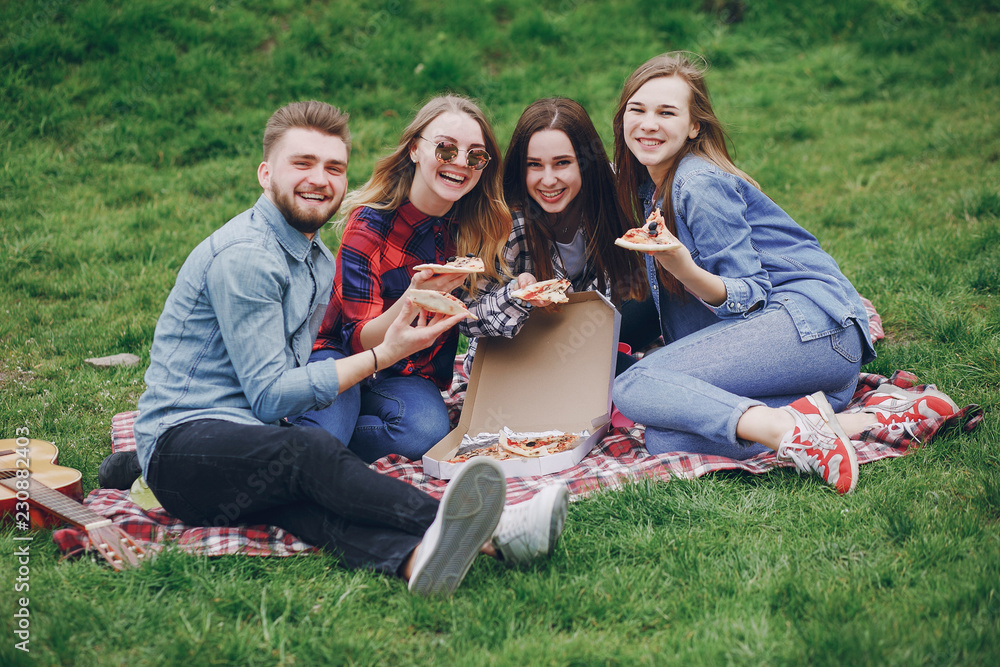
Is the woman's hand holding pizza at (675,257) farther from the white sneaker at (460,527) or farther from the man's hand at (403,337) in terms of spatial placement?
the white sneaker at (460,527)

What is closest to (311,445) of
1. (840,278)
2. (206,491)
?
(206,491)

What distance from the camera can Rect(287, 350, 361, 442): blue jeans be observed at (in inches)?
135

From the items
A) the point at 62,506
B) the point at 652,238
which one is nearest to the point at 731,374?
the point at 652,238

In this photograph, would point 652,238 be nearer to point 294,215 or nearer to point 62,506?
point 294,215

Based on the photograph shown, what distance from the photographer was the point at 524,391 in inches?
157

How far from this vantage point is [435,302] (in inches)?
124

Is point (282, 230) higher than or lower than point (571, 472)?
higher

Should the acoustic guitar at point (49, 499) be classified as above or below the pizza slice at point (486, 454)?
above

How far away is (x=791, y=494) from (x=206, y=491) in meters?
2.18

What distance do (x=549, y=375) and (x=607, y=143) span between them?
429 cm

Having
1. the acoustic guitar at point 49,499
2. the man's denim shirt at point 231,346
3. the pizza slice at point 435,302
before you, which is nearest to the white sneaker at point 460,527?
the man's denim shirt at point 231,346

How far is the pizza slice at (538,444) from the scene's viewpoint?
356cm

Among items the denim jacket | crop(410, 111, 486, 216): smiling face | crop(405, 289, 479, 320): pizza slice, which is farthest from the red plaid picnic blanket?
crop(410, 111, 486, 216): smiling face

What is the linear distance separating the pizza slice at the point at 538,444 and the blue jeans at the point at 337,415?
71 cm
